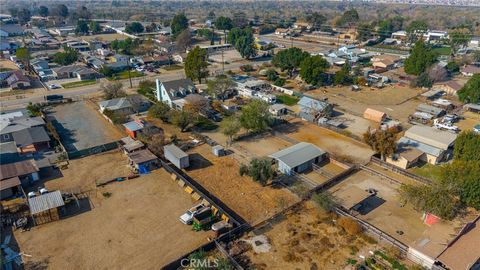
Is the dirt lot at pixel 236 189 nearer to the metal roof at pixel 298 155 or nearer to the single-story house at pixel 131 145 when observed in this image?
the metal roof at pixel 298 155

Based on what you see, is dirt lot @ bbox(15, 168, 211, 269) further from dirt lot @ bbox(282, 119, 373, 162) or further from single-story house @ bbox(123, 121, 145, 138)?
dirt lot @ bbox(282, 119, 373, 162)

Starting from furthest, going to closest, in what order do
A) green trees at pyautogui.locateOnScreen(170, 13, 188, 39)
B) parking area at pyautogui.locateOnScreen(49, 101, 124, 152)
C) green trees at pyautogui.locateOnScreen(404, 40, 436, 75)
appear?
1. green trees at pyautogui.locateOnScreen(170, 13, 188, 39)
2. green trees at pyautogui.locateOnScreen(404, 40, 436, 75)
3. parking area at pyautogui.locateOnScreen(49, 101, 124, 152)

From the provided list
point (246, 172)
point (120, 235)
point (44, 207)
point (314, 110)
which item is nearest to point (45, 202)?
point (44, 207)

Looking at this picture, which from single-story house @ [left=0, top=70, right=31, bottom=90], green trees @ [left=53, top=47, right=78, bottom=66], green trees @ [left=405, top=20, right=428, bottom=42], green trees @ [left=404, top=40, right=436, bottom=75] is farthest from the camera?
green trees @ [left=405, top=20, right=428, bottom=42]

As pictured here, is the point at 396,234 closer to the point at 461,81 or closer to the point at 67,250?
the point at 67,250

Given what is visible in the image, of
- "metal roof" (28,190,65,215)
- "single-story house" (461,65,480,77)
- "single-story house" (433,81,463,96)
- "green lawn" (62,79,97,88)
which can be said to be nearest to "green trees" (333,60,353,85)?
"single-story house" (433,81,463,96)

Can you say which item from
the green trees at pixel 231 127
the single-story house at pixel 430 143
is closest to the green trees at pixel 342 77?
the single-story house at pixel 430 143

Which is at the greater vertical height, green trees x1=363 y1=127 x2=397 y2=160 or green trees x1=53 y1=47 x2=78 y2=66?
green trees x1=53 y1=47 x2=78 y2=66
